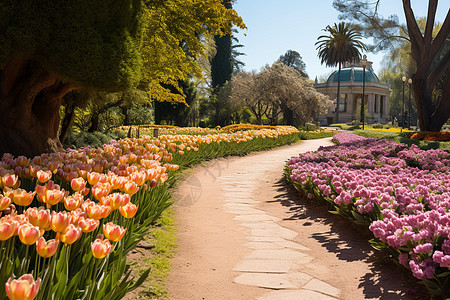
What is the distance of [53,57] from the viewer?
5.33 meters

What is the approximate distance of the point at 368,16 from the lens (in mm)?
18984

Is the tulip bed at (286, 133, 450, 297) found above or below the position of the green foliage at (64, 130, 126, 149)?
below

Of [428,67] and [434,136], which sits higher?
[428,67]

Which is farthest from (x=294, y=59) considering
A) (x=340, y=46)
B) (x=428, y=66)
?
(x=428, y=66)

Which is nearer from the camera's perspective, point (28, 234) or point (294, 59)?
point (28, 234)

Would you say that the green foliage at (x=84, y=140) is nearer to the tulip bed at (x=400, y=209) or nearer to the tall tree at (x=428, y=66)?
the tulip bed at (x=400, y=209)

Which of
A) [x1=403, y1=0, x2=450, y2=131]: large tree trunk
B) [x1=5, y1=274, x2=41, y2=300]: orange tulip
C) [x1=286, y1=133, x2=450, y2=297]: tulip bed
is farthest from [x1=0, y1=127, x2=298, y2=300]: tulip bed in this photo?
[x1=403, y1=0, x2=450, y2=131]: large tree trunk

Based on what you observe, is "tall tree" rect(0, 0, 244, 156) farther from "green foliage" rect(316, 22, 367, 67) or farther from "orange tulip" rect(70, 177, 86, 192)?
"green foliage" rect(316, 22, 367, 67)

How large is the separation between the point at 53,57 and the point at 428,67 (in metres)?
16.4

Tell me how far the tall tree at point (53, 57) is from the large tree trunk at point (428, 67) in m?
14.6

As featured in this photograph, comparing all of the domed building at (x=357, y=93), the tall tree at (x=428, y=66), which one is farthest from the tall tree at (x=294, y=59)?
the tall tree at (x=428, y=66)

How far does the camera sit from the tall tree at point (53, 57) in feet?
17.2

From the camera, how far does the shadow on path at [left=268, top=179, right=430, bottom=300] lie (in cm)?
317

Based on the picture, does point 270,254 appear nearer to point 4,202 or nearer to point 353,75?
point 4,202
